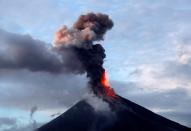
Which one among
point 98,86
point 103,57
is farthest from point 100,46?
point 98,86

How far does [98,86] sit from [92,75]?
23.6 ft

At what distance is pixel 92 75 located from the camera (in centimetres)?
19250

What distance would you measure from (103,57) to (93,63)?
14.5 feet

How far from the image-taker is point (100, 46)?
627 feet

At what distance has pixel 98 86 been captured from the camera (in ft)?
649

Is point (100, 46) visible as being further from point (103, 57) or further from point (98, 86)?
point (98, 86)

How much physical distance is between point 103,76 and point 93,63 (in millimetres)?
6817

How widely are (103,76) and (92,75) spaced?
4.05 m

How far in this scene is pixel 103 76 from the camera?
193 meters

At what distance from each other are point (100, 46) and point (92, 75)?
11054mm

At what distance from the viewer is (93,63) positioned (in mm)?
189500

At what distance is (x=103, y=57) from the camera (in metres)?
191

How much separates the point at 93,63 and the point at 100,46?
22.5 feet

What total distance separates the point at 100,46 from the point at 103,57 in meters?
4.15
